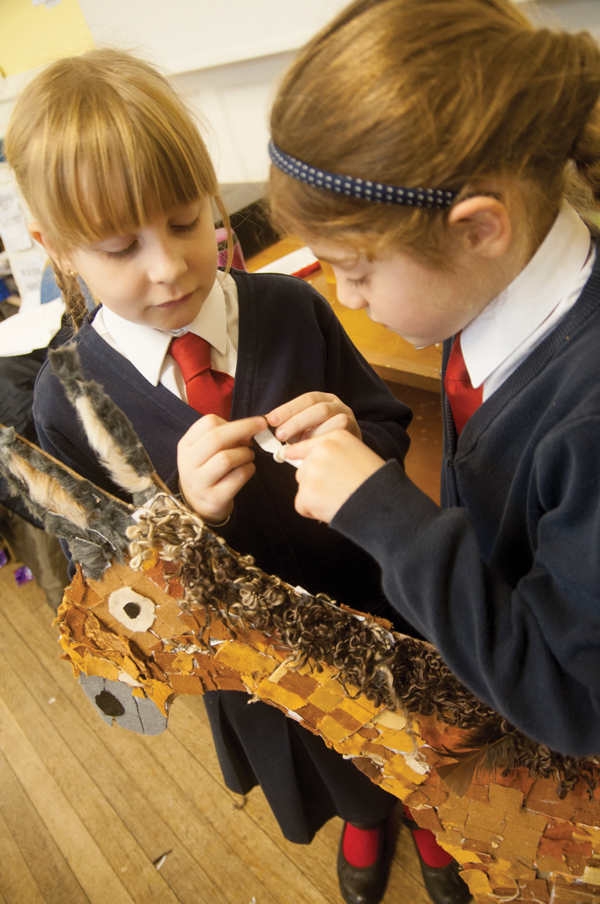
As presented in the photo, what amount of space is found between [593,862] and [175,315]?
75 centimetres

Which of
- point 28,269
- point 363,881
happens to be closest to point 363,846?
point 363,881

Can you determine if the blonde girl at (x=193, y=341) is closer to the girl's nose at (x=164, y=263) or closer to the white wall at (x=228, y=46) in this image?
the girl's nose at (x=164, y=263)

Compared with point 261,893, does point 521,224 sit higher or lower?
higher

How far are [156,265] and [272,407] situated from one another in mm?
233

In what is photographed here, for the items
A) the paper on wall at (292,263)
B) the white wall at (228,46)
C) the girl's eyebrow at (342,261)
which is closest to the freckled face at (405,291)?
the girl's eyebrow at (342,261)

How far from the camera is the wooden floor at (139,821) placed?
117 centimetres

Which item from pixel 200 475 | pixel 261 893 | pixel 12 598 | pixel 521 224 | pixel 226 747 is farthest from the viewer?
pixel 12 598

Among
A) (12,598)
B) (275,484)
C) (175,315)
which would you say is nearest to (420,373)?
(275,484)

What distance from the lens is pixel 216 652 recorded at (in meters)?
0.62

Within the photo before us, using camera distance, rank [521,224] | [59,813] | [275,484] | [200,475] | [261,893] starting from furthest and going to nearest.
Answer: [59,813] → [261,893] → [275,484] → [200,475] → [521,224]

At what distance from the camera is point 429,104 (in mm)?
429

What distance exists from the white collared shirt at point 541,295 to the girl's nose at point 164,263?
1.03 ft

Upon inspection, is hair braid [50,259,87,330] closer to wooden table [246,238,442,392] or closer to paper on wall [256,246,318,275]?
wooden table [246,238,442,392]

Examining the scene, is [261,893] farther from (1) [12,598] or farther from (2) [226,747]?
(1) [12,598]
